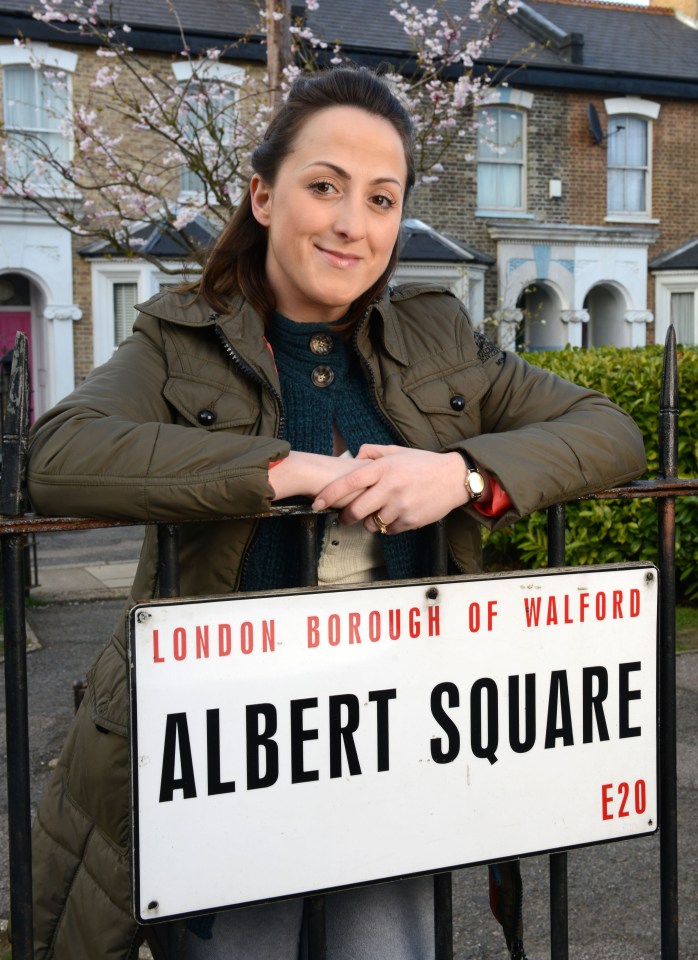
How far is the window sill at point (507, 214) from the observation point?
21156 millimetres

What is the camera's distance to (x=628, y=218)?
2252cm

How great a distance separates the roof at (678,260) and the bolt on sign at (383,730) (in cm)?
2208

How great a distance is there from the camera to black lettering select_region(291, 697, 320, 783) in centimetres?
173

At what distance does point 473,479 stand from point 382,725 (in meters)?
0.44

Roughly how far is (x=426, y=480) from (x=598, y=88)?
22.1 m

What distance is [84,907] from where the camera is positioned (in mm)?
1910

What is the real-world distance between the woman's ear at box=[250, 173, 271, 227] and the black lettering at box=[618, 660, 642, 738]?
3.64ft

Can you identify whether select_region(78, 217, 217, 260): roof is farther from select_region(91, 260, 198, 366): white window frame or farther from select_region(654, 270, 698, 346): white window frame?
select_region(654, 270, 698, 346): white window frame

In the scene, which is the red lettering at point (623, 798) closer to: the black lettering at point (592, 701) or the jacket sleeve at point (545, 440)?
the black lettering at point (592, 701)

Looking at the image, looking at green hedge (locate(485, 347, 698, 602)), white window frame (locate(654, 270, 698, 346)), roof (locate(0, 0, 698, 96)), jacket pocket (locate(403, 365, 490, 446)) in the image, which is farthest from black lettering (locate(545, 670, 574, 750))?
white window frame (locate(654, 270, 698, 346))

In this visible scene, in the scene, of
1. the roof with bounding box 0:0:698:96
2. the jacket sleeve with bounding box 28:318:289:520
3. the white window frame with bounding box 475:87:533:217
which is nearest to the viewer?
the jacket sleeve with bounding box 28:318:289:520

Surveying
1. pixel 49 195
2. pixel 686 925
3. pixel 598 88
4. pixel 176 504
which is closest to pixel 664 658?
pixel 176 504

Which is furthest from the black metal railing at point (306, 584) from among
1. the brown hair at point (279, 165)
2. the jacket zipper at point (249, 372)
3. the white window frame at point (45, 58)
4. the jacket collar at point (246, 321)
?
the white window frame at point (45, 58)

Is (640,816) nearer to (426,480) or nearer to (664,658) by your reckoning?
(664,658)
